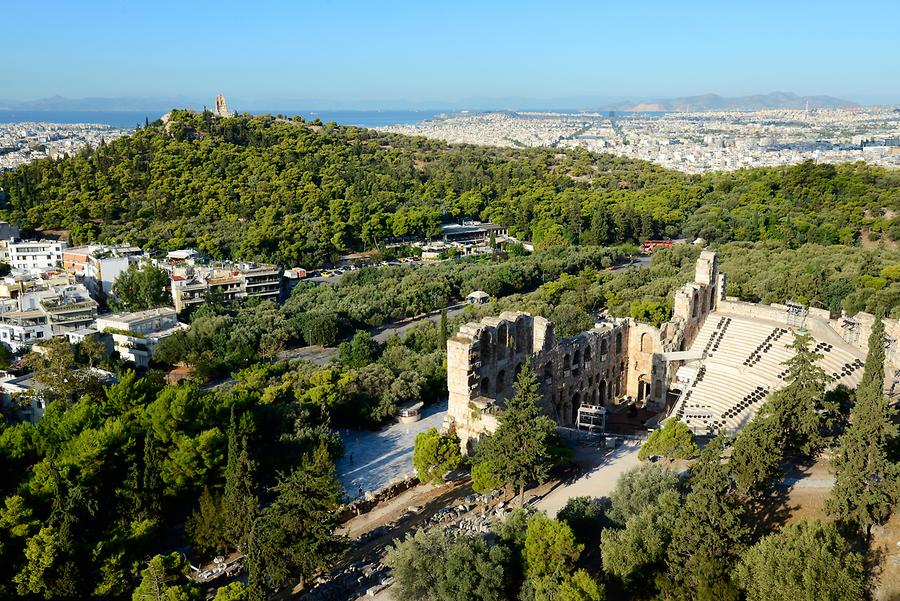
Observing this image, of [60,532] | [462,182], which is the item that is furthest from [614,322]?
[462,182]

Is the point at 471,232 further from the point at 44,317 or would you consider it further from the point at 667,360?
the point at 667,360

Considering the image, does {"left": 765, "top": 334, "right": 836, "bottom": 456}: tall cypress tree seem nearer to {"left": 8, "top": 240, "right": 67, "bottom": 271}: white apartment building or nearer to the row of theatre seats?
the row of theatre seats

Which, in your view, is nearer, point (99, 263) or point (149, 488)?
point (149, 488)

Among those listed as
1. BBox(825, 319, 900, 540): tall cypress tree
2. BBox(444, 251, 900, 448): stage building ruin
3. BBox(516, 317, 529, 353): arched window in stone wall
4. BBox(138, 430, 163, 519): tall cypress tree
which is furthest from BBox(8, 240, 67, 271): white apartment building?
BBox(825, 319, 900, 540): tall cypress tree

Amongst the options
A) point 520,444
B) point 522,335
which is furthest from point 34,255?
Result: point 520,444

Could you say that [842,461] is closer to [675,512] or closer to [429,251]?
[675,512]

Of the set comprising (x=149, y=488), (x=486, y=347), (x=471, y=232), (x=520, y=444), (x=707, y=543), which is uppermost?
(x=486, y=347)

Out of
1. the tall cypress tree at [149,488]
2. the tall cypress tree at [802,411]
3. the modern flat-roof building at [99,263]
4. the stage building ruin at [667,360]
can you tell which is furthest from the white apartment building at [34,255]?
the tall cypress tree at [802,411]
